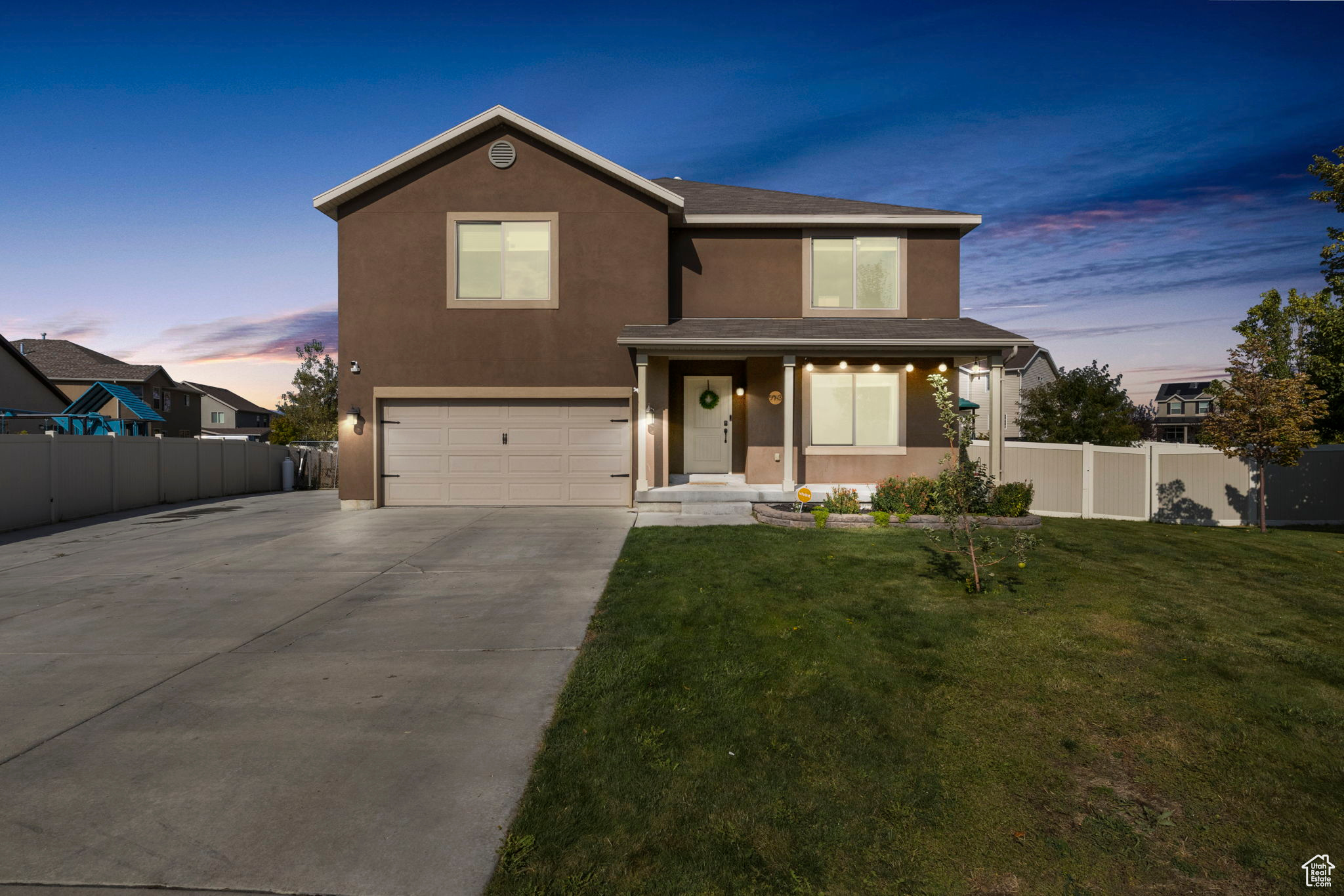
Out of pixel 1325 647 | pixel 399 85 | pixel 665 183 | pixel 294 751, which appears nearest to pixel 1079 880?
pixel 294 751

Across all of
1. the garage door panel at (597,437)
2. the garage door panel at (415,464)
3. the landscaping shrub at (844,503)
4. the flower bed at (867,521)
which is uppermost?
the garage door panel at (597,437)

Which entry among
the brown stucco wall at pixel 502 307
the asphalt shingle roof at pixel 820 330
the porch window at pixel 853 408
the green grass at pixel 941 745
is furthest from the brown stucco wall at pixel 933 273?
the green grass at pixel 941 745

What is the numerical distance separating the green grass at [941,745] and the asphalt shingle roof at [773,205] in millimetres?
9693

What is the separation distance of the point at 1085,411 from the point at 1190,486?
30.7 feet

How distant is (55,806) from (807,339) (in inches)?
444

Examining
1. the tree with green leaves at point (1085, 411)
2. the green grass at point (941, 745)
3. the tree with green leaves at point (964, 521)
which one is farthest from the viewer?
the tree with green leaves at point (1085, 411)

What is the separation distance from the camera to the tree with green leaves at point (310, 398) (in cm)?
3725

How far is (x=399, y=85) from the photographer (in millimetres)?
15164

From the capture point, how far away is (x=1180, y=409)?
2242 inches

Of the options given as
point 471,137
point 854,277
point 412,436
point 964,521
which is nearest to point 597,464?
point 412,436

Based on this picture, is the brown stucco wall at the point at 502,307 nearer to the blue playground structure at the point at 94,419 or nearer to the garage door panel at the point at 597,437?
the garage door panel at the point at 597,437

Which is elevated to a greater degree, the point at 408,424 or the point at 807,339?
the point at 807,339

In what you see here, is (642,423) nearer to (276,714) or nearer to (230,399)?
(276,714)

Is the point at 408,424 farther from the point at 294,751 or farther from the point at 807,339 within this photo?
the point at 294,751
